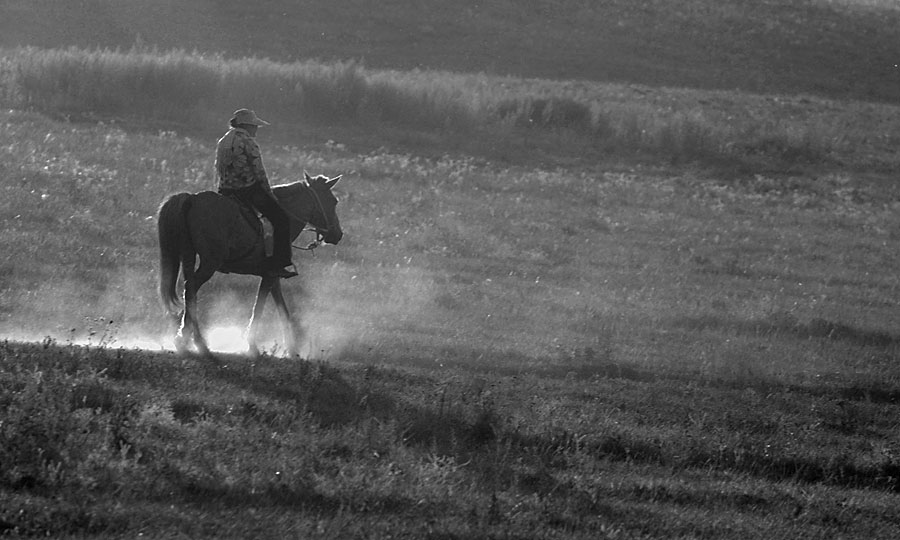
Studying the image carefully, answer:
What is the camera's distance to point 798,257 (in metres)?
23.3

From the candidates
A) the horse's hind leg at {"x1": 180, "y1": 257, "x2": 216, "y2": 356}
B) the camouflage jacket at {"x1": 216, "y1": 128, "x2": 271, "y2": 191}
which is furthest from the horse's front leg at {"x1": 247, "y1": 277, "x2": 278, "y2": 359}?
the camouflage jacket at {"x1": 216, "y1": 128, "x2": 271, "y2": 191}

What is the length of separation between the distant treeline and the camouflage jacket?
1970 centimetres

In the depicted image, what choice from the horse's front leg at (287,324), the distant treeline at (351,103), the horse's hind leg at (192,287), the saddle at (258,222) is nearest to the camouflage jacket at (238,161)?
the saddle at (258,222)

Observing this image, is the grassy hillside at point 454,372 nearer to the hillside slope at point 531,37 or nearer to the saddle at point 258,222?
the saddle at point 258,222

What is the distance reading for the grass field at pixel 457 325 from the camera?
7.76m

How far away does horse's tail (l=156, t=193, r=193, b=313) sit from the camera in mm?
11484

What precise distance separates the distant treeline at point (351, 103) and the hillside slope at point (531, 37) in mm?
10310

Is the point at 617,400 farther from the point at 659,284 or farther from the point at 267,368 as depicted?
the point at 659,284

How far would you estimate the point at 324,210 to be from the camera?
42.5 ft

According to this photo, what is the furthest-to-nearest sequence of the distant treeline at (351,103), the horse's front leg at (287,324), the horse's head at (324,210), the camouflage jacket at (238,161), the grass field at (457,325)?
the distant treeline at (351,103) < the horse's head at (324,210) < the horse's front leg at (287,324) < the camouflage jacket at (238,161) < the grass field at (457,325)

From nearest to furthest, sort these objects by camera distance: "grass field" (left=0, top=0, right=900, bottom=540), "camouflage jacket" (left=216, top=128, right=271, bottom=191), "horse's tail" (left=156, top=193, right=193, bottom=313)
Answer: "grass field" (left=0, top=0, right=900, bottom=540)
"horse's tail" (left=156, top=193, right=193, bottom=313)
"camouflage jacket" (left=216, top=128, right=271, bottom=191)

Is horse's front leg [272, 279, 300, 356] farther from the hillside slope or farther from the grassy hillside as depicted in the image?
the hillside slope

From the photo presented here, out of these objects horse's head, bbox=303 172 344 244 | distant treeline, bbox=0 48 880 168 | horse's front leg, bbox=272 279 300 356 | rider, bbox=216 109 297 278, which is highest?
rider, bbox=216 109 297 278

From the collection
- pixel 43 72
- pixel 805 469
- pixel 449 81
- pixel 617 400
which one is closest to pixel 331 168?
pixel 43 72
